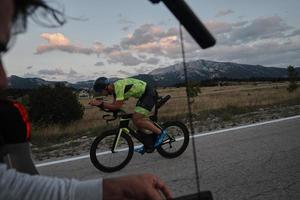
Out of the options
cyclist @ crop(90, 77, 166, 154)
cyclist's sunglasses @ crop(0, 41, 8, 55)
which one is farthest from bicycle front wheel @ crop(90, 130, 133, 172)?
cyclist's sunglasses @ crop(0, 41, 8, 55)

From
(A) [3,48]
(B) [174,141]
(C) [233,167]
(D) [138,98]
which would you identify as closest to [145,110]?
(D) [138,98]

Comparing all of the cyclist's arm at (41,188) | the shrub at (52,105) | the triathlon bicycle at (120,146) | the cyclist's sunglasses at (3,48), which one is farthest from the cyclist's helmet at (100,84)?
the shrub at (52,105)

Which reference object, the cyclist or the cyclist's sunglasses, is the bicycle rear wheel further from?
the cyclist's sunglasses

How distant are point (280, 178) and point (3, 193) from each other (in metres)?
5.31

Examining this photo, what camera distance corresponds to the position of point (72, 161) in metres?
8.47

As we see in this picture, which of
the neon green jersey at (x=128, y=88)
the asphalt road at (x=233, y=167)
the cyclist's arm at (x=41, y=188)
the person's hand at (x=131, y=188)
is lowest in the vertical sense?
the asphalt road at (x=233, y=167)

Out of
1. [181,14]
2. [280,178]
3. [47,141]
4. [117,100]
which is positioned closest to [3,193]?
[181,14]

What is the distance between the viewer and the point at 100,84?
7.43 m

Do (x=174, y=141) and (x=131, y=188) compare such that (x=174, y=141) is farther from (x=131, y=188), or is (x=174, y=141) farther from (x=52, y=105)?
(x=52, y=105)

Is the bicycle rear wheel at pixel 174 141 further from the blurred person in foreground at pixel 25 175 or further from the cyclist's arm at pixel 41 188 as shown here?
the cyclist's arm at pixel 41 188

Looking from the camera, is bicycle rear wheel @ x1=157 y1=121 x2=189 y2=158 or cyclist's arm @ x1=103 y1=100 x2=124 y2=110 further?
bicycle rear wheel @ x1=157 y1=121 x2=189 y2=158

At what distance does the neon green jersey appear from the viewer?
7.57 m

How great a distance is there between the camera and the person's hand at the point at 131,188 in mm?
1210

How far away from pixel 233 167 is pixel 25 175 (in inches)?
233
